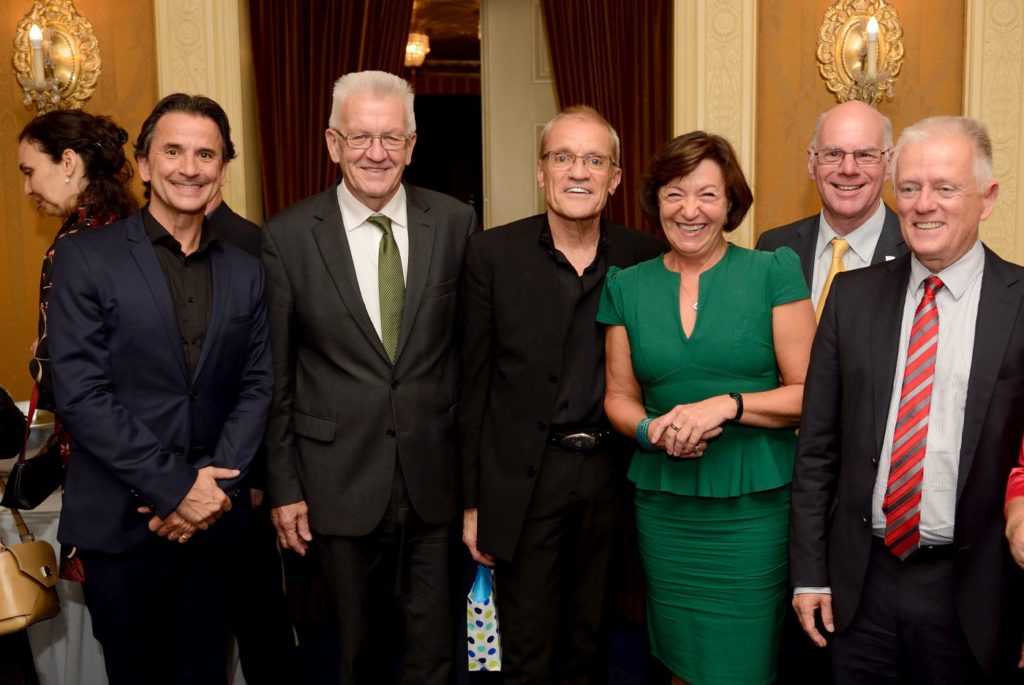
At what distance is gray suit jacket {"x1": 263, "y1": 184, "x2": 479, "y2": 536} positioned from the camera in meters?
2.34

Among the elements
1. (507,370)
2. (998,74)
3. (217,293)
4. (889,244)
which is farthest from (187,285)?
(998,74)

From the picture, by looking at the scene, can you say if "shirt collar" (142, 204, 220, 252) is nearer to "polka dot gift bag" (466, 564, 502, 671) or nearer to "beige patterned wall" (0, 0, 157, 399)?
"polka dot gift bag" (466, 564, 502, 671)

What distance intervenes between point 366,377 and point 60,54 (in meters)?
2.66

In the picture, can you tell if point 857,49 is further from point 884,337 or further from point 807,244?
point 884,337

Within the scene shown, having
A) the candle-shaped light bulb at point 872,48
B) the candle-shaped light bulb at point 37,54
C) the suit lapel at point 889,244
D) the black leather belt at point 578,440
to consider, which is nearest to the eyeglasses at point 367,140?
the black leather belt at point 578,440

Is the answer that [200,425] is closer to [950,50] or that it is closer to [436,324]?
[436,324]

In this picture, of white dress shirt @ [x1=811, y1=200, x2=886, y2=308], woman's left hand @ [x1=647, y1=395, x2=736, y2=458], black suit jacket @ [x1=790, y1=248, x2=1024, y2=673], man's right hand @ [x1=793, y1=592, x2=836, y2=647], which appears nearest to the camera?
black suit jacket @ [x1=790, y1=248, x2=1024, y2=673]

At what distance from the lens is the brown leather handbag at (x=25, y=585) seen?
7.70ft

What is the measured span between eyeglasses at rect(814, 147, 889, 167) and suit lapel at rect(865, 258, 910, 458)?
882 millimetres

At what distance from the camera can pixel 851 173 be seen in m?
2.69

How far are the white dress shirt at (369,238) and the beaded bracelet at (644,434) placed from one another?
71 cm

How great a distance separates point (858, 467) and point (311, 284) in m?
1.37

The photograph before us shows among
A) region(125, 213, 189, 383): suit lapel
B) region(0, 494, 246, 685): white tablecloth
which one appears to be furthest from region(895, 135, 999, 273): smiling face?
region(0, 494, 246, 685): white tablecloth

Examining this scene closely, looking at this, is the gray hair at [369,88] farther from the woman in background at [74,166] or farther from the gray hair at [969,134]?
the gray hair at [969,134]
